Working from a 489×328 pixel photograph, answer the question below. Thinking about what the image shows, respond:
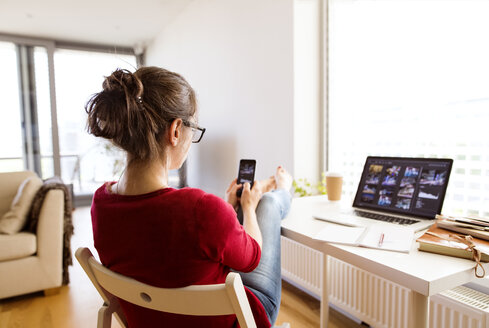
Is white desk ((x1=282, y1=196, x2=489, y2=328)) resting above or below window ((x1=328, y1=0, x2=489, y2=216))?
below

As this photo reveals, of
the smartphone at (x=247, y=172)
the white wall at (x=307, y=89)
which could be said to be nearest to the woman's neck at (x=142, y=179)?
the smartphone at (x=247, y=172)

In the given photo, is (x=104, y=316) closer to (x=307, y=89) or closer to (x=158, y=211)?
(x=158, y=211)

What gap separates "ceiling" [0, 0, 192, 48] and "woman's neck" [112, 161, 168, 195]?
12.6ft

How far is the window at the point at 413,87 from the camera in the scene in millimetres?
1496

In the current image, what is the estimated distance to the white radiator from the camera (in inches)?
49.6

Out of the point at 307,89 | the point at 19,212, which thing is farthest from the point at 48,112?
the point at 307,89

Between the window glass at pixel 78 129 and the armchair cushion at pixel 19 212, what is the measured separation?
3.12 meters

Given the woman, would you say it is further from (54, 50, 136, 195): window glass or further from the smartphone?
(54, 50, 136, 195): window glass

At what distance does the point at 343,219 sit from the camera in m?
1.23

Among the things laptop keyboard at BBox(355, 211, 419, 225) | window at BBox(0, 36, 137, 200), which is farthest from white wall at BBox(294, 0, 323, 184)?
window at BBox(0, 36, 137, 200)

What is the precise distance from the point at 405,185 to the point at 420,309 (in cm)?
61

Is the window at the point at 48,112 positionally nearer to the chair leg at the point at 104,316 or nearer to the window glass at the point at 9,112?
the window glass at the point at 9,112

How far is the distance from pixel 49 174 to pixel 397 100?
5.54m

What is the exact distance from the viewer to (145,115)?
2.58 feet
